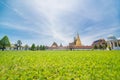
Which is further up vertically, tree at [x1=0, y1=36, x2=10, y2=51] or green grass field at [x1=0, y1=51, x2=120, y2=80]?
tree at [x1=0, y1=36, x2=10, y2=51]

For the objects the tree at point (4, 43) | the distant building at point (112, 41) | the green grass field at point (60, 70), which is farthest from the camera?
the distant building at point (112, 41)

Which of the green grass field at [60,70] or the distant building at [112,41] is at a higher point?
the distant building at [112,41]

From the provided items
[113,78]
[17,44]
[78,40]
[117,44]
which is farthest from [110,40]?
[113,78]

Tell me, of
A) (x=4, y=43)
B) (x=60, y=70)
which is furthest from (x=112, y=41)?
(x=60, y=70)

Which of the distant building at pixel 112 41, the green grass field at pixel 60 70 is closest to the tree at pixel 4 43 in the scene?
the distant building at pixel 112 41

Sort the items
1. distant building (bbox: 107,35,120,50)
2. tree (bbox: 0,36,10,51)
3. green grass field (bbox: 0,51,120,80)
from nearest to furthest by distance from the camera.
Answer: green grass field (bbox: 0,51,120,80)
tree (bbox: 0,36,10,51)
distant building (bbox: 107,35,120,50)

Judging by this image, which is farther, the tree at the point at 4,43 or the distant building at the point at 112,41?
the distant building at the point at 112,41

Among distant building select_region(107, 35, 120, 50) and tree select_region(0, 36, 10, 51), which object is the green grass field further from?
distant building select_region(107, 35, 120, 50)

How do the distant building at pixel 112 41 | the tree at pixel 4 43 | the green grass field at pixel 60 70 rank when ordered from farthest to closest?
1. the distant building at pixel 112 41
2. the tree at pixel 4 43
3. the green grass field at pixel 60 70

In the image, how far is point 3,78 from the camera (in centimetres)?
650

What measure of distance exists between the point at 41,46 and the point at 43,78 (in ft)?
386

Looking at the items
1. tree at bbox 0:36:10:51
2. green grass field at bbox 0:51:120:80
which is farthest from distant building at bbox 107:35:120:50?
green grass field at bbox 0:51:120:80

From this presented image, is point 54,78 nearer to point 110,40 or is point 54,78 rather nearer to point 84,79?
point 84,79

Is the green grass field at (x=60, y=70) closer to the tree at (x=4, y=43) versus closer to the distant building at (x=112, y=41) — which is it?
the tree at (x=4, y=43)
